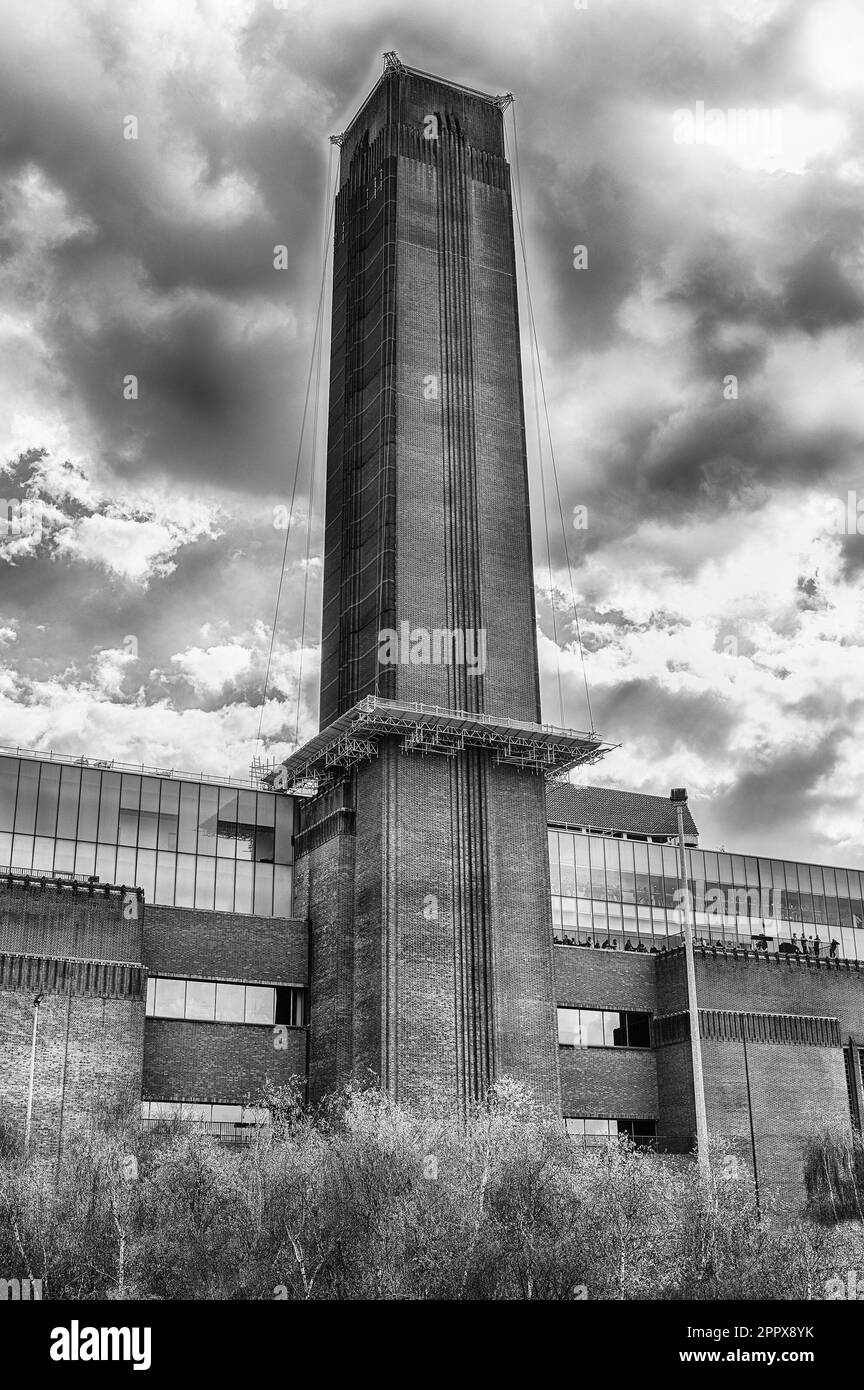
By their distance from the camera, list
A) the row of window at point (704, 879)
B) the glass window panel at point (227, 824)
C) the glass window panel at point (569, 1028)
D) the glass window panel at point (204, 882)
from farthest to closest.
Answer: the row of window at point (704, 879), the glass window panel at point (569, 1028), the glass window panel at point (227, 824), the glass window panel at point (204, 882)

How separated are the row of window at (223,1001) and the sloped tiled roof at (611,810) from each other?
34375 millimetres

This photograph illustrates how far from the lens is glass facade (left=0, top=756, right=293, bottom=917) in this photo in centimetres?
6322

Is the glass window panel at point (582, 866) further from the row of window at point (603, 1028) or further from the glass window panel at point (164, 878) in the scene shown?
the glass window panel at point (164, 878)

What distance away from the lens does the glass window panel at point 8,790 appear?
62688mm

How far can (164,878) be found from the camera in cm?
6425

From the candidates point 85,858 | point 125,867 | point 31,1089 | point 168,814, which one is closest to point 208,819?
point 168,814

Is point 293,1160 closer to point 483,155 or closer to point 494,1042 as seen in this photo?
point 494,1042

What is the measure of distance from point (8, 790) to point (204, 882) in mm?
10270

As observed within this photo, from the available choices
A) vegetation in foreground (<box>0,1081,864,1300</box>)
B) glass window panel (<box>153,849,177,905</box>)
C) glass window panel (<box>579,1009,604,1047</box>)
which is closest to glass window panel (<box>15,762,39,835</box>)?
glass window panel (<box>153,849,177,905</box>)

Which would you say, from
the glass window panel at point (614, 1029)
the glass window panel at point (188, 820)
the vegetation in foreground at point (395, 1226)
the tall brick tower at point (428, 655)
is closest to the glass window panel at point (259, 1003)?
the tall brick tower at point (428, 655)

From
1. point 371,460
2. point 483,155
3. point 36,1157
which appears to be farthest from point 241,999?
point 483,155

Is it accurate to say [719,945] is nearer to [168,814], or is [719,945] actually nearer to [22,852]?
[168,814]

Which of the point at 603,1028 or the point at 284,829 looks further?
the point at 284,829

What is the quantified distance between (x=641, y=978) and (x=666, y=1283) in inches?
1557
